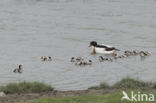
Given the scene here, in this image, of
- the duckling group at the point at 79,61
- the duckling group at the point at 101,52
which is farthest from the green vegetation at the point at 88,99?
the duckling group at the point at 79,61

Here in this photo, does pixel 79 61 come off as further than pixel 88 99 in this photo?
Yes

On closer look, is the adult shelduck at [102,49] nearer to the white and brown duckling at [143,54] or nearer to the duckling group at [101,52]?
the duckling group at [101,52]

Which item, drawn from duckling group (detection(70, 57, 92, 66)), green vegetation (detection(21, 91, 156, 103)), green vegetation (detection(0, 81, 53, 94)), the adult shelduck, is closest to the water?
duckling group (detection(70, 57, 92, 66))

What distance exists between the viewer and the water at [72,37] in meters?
17.7

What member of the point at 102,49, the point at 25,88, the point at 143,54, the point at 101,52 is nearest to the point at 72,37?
the point at 101,52

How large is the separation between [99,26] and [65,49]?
5.61m

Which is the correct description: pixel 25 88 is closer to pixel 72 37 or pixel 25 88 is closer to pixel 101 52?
pixel 101 52

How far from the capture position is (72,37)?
81.6ft

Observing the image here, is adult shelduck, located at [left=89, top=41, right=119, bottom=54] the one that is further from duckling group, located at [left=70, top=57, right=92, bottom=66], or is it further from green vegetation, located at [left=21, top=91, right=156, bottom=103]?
green vegetation, located at [left=21, top=91, right=156, bottom=103]

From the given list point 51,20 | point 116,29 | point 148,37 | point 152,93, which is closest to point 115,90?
point 152,93

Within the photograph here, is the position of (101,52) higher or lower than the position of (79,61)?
higher

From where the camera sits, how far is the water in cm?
1773

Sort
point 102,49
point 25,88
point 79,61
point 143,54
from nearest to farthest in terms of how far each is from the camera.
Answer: point 25,88 < point 79,61 < point 143,54 < point 102,49

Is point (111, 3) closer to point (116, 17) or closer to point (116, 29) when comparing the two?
point (116, 17)
